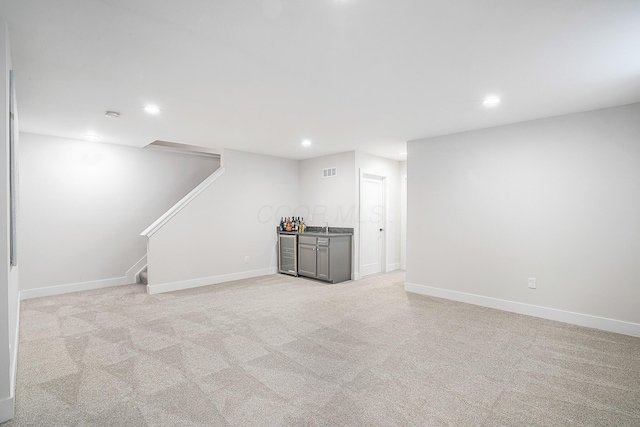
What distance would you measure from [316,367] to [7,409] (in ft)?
6.72

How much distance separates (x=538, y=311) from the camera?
4051 millimetres

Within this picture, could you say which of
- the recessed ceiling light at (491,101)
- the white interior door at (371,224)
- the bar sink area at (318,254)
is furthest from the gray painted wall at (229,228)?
the recessed ceiling light at (491,101)

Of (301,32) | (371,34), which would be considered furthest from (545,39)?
(301,32)

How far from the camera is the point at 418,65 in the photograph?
102 inches

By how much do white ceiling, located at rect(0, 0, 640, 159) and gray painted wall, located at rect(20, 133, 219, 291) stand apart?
113 centimetres

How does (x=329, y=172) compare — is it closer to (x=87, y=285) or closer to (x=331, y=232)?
(x=331, y=232)

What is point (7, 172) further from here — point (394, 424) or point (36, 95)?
point (394, 424)

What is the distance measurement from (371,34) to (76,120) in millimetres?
4108

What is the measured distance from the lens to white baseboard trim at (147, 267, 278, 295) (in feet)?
16.9

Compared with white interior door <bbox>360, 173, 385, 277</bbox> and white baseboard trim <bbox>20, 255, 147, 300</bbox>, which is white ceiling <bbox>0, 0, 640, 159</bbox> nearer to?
white interior door <bbox>360, 173, 385, 277</bbox>

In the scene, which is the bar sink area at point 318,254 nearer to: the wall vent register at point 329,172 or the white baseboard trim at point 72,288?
the wall vent register at point 329,172

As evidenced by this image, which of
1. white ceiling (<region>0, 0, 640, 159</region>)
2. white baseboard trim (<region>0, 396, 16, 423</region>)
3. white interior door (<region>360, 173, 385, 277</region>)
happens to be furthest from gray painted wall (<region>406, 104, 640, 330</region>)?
white baseboard trim (<region>0, 396, 16, 423</region>)

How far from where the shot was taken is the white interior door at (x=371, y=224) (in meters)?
6.34

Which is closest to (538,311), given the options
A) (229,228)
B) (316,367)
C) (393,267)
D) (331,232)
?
(316,367)
